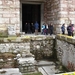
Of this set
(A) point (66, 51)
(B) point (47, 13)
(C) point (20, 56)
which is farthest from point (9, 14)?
(A) point (66, 51)

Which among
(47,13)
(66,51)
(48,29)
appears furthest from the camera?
(47,13)

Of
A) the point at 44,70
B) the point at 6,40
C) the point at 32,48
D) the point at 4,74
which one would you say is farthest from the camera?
the point at 32,48

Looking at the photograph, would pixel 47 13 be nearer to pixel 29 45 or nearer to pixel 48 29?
pixel 48 29

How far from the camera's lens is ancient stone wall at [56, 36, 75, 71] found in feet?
29.5

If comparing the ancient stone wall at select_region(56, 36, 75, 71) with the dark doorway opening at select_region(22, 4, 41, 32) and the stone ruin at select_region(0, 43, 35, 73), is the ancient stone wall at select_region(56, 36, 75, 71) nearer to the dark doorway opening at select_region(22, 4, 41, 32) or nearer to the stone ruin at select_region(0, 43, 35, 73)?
the stone ruin at select_region(0, 43, 35, 73)

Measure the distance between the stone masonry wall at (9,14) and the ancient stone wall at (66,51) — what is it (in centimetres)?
329

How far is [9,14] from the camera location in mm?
12359

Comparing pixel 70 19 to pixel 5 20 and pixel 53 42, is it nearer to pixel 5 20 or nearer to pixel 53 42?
pixel 53 42

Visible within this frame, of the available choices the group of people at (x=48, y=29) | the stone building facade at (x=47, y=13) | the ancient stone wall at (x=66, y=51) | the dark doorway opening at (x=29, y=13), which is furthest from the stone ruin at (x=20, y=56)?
the dark doorway opening at (x=29, y=13)

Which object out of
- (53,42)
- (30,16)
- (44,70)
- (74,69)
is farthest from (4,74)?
(30,16)

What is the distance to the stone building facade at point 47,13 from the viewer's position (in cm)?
1229

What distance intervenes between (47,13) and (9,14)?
4.64 m

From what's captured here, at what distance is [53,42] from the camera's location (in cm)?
1190

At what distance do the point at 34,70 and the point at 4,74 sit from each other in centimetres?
239
